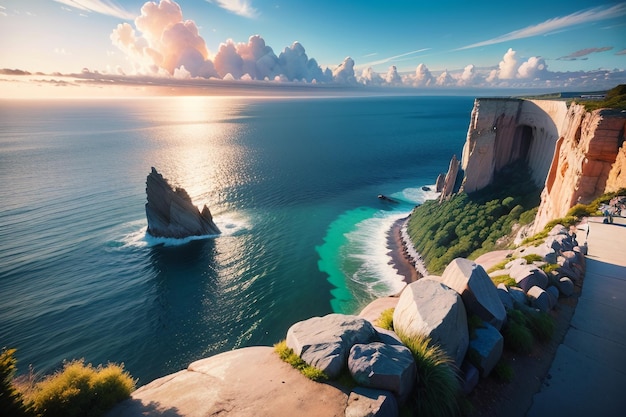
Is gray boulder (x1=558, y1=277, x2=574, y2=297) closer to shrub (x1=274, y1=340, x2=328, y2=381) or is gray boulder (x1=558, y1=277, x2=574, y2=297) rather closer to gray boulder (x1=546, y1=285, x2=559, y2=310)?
gray boulder (x1=546, y1=285, x2=559, y2=310)

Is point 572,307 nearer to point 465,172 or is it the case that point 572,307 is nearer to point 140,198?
point 465,172

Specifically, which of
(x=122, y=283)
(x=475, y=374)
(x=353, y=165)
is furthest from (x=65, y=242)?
(x=353, y=165)

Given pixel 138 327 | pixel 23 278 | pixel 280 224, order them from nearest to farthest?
pixel 138 327 → pixel 23 278 → pixel 280 224

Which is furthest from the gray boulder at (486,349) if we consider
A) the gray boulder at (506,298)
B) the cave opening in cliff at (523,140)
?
the cave opening in cliff at (523,140)

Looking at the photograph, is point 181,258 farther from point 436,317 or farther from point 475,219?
point 475,219

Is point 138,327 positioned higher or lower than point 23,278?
lower

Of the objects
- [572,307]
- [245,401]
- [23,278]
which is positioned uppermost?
[245,401]

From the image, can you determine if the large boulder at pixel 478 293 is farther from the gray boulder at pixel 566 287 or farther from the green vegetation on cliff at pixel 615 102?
the green vegetation on cliff at pixel 615 102
